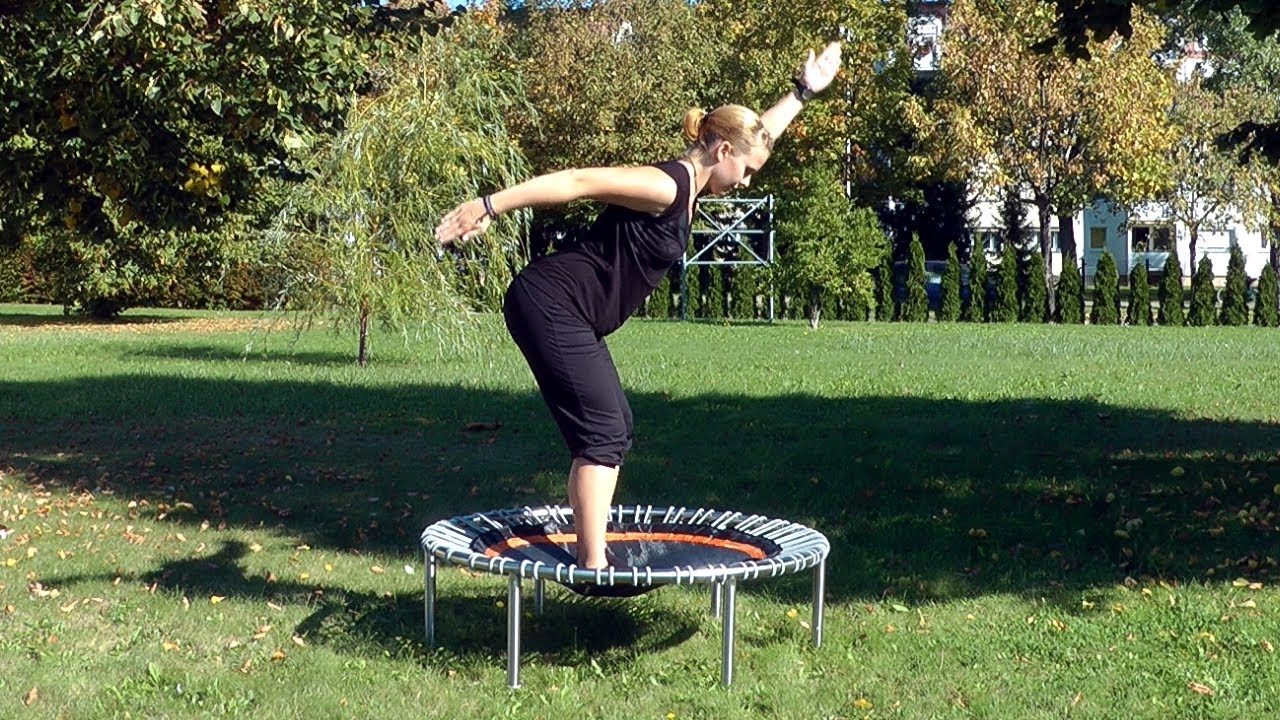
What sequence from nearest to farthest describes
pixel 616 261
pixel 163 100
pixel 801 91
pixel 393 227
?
pixel 616 261 → pixel 801 91 → pixel 163 100 → pixel 393 227

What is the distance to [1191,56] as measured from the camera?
182 ft

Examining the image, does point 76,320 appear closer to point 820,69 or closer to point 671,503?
point 671,503

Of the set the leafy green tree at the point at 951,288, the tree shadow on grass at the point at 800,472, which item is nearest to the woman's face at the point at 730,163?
the tree shadow on grass at the point at 800,472

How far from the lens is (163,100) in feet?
26.6

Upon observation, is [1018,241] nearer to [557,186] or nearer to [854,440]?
[854,440]

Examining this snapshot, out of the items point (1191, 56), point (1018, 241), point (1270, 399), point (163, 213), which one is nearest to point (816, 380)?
point (1270, 399)

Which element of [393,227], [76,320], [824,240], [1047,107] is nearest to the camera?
[393,227]

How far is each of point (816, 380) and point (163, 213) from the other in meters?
7.41

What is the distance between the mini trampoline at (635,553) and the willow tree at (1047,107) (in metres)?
28.3

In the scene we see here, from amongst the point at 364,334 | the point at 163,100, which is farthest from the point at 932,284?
the point at 163,100

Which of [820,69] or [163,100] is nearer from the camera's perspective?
[820,69]

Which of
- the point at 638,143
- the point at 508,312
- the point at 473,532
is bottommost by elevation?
the point at 473,532

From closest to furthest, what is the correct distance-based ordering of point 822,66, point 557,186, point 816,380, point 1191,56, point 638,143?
1. point 557,186
2. point 822,66
3. point 816,380
4. point 638,143
5. point 1191,56

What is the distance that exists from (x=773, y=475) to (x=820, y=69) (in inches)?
159
